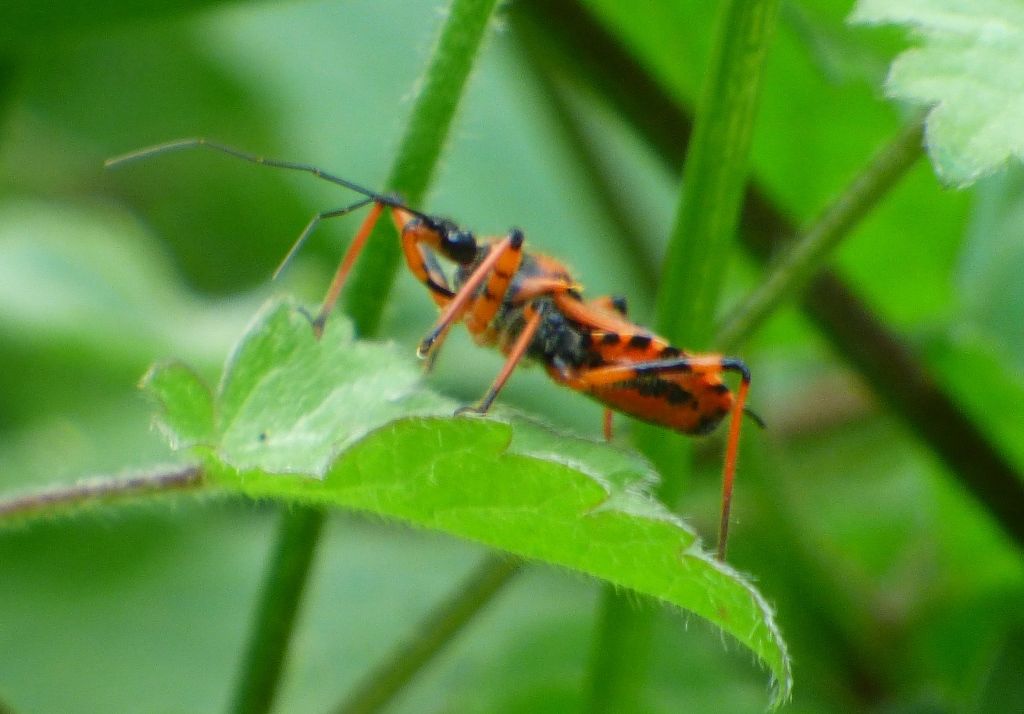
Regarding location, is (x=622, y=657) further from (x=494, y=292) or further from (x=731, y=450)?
(x=494, y=292)

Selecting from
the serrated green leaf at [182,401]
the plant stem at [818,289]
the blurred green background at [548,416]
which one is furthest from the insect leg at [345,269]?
the plant stem at [818,289]

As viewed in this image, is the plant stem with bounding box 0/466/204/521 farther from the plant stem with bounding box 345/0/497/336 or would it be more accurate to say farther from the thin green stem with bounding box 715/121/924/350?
the thin green stem with bounding box 715/121/924/350

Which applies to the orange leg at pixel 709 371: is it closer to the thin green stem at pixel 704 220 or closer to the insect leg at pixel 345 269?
the thin green stem at pixel 704 220

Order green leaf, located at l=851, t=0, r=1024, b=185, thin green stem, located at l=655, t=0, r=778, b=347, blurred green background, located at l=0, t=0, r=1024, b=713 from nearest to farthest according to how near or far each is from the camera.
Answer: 1. green leaf, located at l=851, t=0, r=1024, b=185
2. thin green stem, located at l=655, t=0, r=778, b=347
3. blurred green background, located at l=0, t=0, r=1024, b=713

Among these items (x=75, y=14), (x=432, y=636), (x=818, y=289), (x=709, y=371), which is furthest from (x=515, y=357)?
(x=75, y=14)

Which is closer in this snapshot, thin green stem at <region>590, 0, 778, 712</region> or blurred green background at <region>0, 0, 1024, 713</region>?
thin green stem at <region>590, 0, 778, 712</region>

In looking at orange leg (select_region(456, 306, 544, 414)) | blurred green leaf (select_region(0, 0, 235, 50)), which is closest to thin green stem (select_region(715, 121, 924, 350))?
orange leg (select_region(456, 306, 544, 414))

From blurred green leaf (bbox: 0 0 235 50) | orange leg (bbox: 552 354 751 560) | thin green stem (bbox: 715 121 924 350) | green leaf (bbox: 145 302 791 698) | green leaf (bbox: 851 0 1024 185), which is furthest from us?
blurred green leaf (bbox: 0 0 235 50)
